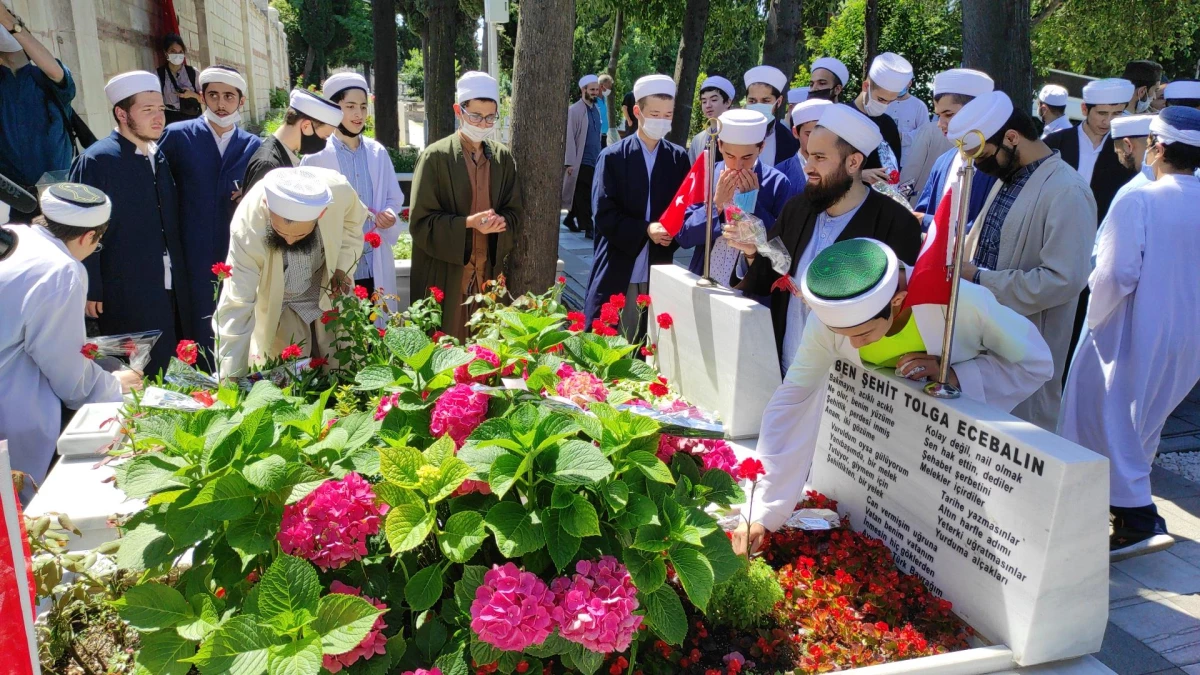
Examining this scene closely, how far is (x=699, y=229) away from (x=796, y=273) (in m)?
0.96

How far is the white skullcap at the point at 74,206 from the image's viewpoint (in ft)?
12.7

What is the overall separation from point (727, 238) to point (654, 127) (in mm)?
1801

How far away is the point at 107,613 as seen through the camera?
8.96 ft

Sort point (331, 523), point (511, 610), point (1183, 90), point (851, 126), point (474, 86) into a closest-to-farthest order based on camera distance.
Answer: point (511, 610) < point (331, 523) < point (851, 126) < point (474, 86) < point (1183, 90)

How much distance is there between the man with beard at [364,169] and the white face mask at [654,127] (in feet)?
5.64

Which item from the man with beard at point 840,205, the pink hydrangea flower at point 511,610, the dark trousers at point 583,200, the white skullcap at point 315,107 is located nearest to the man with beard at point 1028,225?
the man with beard at point 840,205

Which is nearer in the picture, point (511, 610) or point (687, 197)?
point (511, 610)

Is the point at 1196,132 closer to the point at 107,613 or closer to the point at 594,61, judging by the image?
the point at 107,613

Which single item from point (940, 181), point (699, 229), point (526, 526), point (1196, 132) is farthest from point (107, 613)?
point (1196, 132)

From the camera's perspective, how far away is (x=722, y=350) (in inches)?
162

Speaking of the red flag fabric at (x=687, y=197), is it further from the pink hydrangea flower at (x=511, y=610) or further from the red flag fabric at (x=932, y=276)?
the pink hydrangea flower at (x=511, y=610)

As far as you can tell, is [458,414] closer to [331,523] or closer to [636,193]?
[331,523]

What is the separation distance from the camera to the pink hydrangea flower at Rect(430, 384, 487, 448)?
254 centimetres

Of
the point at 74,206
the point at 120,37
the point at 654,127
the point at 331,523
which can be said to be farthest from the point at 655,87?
the point at 120,37
